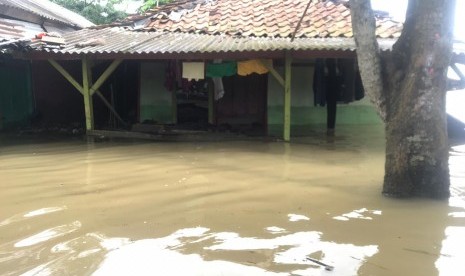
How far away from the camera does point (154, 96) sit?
463 inches

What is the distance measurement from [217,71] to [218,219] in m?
5.92

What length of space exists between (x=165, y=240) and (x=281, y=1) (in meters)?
10.8

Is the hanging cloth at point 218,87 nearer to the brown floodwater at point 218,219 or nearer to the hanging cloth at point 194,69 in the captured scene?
the hanging cloth at point 194,69

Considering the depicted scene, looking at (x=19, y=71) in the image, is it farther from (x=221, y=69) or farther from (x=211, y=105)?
(x=221, y=69)

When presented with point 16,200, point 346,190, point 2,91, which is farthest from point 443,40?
point 2,91

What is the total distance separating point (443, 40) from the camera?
4625 mm

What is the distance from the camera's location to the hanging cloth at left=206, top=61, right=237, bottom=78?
9523 millimetres

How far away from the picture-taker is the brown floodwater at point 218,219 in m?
3.20

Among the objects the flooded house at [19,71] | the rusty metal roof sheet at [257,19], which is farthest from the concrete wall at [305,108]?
the flooded house at [19,71]

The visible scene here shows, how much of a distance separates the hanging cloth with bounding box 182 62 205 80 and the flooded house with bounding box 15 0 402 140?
0.07 feet

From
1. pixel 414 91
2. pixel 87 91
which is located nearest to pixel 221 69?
pixel 87 91

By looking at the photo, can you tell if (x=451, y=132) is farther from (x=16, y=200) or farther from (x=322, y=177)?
(x=16, y=200)

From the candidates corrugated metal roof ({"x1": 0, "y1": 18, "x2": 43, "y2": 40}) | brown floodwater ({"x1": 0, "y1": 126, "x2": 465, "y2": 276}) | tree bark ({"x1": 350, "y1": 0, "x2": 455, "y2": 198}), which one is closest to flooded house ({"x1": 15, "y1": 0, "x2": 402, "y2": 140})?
corrugated metal roof ({"x1": 0, "y1": 18, "x2": 43, "y2": 40})

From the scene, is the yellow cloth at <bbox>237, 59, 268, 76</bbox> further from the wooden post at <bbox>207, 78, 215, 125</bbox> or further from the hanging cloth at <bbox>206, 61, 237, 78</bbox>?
the wooden post at <bbox>207, 78, 215, 125</bbox>
